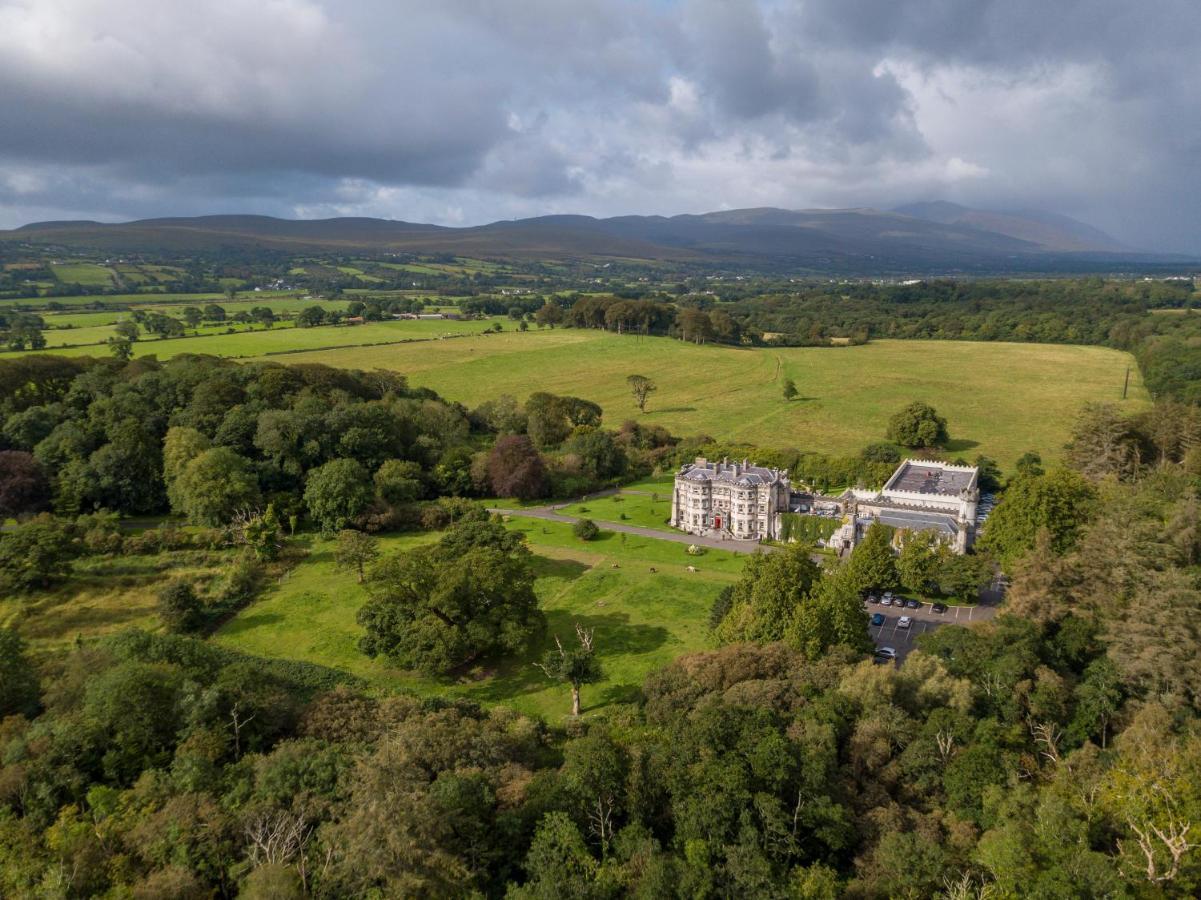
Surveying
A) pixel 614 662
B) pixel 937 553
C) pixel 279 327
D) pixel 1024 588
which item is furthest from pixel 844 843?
pixel 279 327

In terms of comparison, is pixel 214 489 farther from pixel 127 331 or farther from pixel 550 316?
pixel 550 316

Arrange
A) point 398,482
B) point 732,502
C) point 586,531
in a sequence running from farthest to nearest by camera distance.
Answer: point 398,482, point 732,502, point 586,531

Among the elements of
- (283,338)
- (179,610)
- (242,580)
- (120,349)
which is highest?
(120,349)

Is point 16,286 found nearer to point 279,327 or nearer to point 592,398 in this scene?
point 279,327

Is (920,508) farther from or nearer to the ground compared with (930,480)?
nearer to the ground

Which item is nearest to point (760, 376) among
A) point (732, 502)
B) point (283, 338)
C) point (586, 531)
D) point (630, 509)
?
point (630, 509)

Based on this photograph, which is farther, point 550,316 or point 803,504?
point 550,316

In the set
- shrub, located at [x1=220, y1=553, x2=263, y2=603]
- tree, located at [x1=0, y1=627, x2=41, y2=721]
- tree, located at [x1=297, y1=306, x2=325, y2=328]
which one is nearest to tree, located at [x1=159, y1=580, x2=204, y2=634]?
shrub, located at [x1=220, y1=553, x2=263, y2=603]
